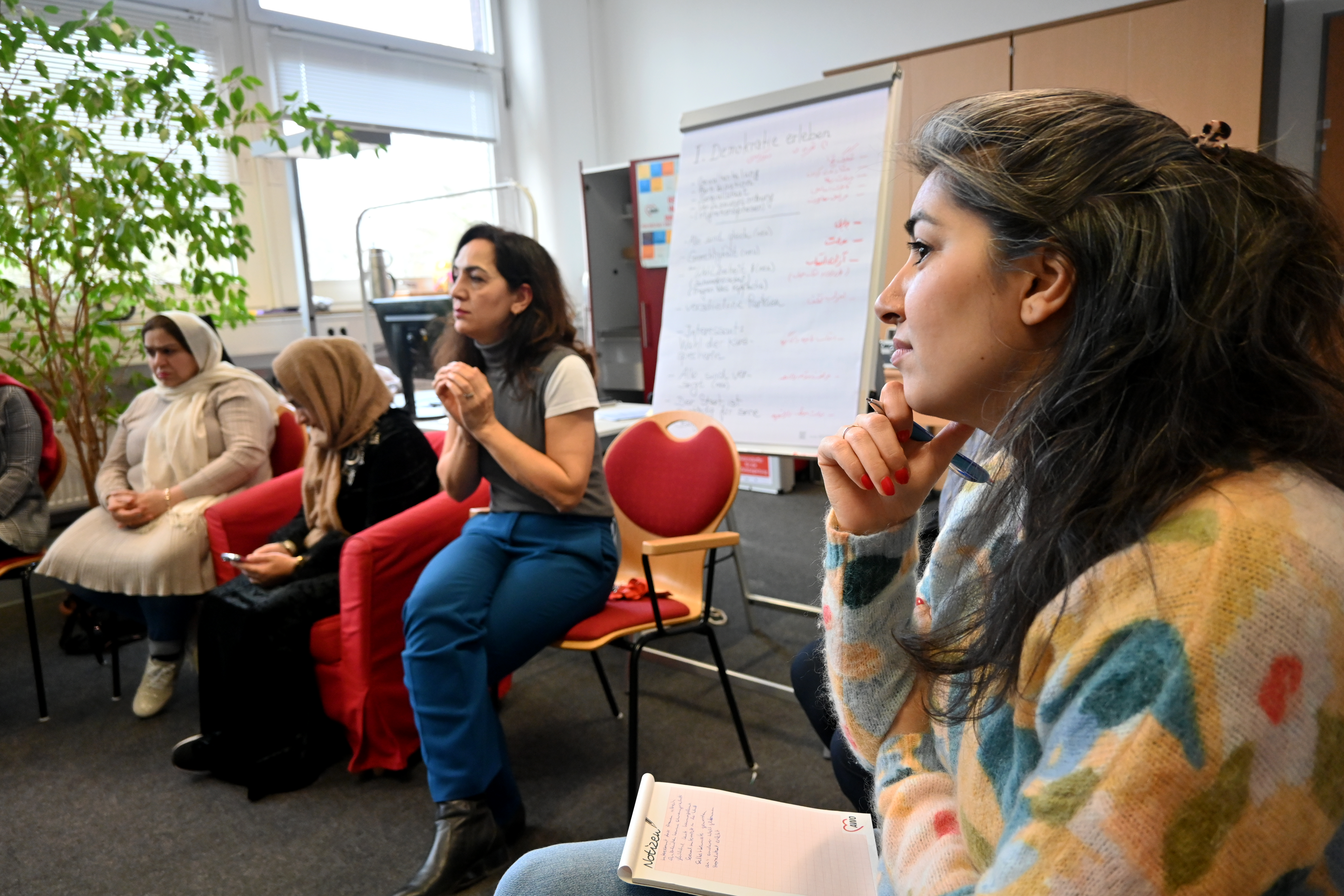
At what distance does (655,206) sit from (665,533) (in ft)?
10.1

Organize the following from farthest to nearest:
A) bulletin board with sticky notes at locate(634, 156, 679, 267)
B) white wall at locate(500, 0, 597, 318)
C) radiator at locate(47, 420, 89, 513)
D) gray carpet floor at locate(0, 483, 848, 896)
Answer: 1. white wall at locate(500, 0, 597, 318)
2. bulletin board with sticky notes at locate(634, 156, 679, 267)
3. radiator at locate(47, 420, 89, 513)
4. gray carpet floor at locate(0, 483, 848, 896)

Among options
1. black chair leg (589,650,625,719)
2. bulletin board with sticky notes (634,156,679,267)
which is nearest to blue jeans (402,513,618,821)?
black chair leg (589,650,625,719)

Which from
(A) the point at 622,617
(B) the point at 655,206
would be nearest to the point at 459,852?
(A) the point at 622,617

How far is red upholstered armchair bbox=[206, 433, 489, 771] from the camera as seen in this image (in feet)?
6.71

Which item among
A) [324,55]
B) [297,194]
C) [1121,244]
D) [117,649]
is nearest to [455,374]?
[1121,244]

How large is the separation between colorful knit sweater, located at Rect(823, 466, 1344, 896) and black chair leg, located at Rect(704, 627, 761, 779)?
144 centimetres

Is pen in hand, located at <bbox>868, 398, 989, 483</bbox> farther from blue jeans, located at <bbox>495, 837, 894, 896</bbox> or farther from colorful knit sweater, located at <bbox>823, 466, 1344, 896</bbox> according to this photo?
blue jeans, located at <bbox>495, 837, 894, 896</bbox>

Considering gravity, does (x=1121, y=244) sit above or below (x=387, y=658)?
above

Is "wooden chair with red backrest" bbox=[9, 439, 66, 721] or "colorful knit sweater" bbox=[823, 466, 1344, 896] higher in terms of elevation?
"colorful knit sweater" bbox=[823, 466, 1344, 896]

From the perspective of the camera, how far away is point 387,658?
2107mm

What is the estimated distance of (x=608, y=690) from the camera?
2.38 metres

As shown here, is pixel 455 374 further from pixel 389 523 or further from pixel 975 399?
pixel 975 399

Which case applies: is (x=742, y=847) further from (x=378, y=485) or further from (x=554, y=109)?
(x=554, y=109)

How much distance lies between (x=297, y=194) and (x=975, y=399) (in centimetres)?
395
